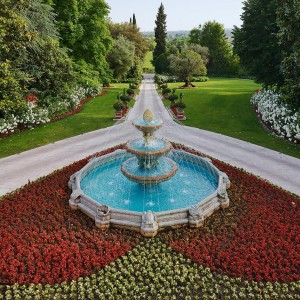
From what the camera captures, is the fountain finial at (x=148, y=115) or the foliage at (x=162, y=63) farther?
the foliage at (x=162, y=63)

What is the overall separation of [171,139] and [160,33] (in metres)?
81.7

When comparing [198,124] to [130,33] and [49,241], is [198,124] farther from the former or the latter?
[130,33]

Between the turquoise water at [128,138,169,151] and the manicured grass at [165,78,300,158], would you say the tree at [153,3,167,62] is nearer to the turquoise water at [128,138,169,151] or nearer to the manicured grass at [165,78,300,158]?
the manicured grass at [165,78,300,158]

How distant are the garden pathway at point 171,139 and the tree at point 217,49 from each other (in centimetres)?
6504

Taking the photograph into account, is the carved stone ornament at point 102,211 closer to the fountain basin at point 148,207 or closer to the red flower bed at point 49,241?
the fountain basin at point 148,207

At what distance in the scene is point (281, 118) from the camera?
2398 centimetres

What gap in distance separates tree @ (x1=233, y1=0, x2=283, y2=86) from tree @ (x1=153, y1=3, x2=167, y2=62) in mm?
62651

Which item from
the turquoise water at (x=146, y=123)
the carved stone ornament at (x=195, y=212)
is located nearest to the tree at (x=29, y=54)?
the turquoise water at (x=146, y=123)

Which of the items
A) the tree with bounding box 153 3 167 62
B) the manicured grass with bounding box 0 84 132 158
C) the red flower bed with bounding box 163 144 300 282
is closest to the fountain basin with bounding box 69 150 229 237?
the red flower bed with bounding box 163 144 300 282

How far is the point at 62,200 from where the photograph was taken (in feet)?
45.4

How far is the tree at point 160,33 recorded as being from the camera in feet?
312

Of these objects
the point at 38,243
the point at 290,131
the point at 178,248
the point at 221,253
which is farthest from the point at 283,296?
the point at 290,131

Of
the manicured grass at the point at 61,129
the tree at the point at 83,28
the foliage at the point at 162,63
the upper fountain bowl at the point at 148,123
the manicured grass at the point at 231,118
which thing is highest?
the tree at the point at 83,28

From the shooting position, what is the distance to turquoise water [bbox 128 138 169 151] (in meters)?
14.8
